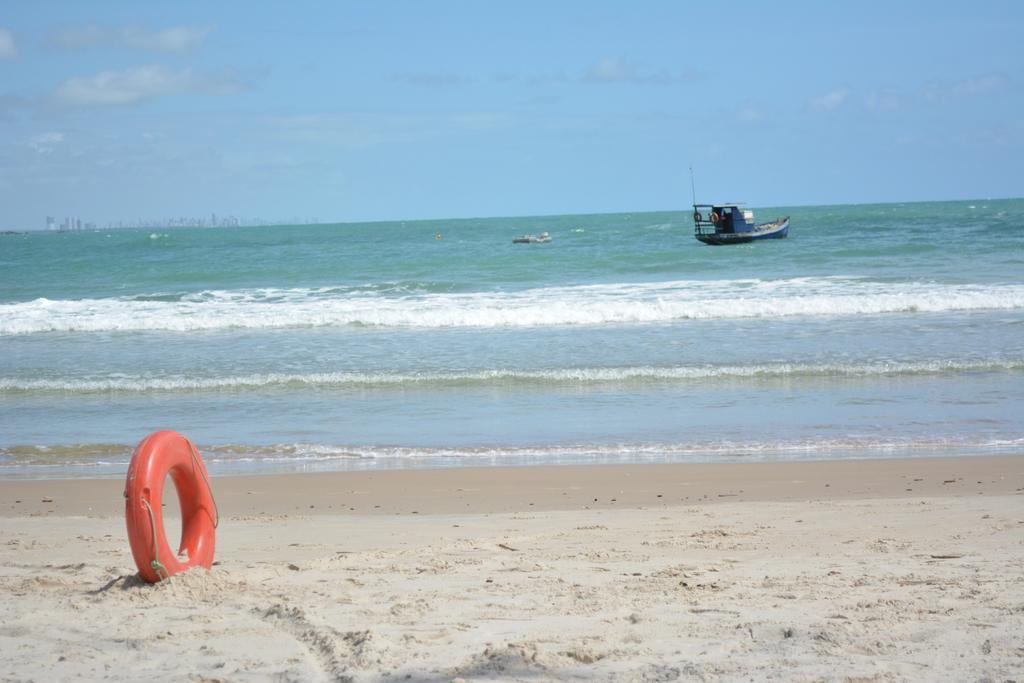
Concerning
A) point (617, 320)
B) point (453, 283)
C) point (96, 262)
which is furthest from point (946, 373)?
point (96, 262)

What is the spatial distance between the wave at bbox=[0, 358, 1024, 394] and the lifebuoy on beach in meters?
7.34

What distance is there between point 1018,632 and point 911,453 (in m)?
4.78

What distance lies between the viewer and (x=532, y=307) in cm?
2086

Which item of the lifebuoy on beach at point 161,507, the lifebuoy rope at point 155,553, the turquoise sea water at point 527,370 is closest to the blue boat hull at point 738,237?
the turquoise sea water at point 527,370

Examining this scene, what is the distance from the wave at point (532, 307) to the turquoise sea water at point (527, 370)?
8 centimetres

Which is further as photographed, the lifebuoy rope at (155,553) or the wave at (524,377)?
the wave at (524,377)

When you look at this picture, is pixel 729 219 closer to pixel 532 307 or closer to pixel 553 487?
pixel 532 307

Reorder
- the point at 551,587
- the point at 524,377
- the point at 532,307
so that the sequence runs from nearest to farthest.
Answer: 1. the point at 551,587
2. the point at 524,377
3. the point at 532,307

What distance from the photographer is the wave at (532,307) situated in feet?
63.7

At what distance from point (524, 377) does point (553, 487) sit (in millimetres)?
5413

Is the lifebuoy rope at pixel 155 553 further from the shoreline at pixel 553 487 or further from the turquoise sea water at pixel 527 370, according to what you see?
the turquoise sea water at pixel 527 370

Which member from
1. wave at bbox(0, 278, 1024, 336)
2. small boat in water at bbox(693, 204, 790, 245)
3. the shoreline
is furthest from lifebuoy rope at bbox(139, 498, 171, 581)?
small boat in water at bbox(693, 204, 790, 245)

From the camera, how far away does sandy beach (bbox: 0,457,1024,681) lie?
3.95 m

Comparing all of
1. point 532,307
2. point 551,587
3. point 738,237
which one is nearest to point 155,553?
point 551,587
